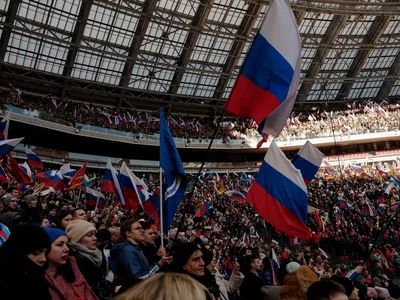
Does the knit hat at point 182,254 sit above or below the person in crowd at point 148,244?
above

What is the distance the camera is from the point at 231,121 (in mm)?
41562

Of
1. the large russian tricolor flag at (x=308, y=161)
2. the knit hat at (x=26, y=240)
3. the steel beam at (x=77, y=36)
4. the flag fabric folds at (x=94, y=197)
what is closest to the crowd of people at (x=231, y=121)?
the steel beam at (x=77, y=36)

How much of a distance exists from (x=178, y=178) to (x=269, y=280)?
2094mm

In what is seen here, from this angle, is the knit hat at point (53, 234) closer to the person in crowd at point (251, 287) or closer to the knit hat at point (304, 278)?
the knit hat at point (304, 278)

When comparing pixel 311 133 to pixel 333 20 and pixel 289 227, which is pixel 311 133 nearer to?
pixel 333 20

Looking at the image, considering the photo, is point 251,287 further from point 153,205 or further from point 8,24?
point 8,24

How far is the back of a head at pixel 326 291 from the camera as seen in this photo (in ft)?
7.91

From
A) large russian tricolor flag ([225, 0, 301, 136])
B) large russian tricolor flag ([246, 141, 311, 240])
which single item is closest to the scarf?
large russian tricolor flag ([225, 0, 301, 136])

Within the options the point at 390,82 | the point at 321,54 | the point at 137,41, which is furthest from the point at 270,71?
the point at 390,82

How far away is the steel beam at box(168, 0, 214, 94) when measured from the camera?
2856 centimetres

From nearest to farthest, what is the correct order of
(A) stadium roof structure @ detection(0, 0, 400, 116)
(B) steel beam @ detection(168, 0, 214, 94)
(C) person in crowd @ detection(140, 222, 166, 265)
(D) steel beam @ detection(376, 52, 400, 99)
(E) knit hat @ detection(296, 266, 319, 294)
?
(E) knit hat @ detection(296, 266, 319, 294), (C) person in crowd @ detection(140, 222, 166, 265), (A) stadium roof structure @ detection(0, 0, 400, 116), (B) steel beam @ detection(168, 0, 214, 94), (D) steel beam @ detection(376, 52, 400, 99)

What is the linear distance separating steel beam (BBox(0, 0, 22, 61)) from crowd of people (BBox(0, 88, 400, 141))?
4250 millimetres

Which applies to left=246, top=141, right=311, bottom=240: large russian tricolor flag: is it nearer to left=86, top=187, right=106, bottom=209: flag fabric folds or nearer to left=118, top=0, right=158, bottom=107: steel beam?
left=86, top=187, right=106, bottom=209: flag fabric folds

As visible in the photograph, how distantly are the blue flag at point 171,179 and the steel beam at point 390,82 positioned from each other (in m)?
41.2
